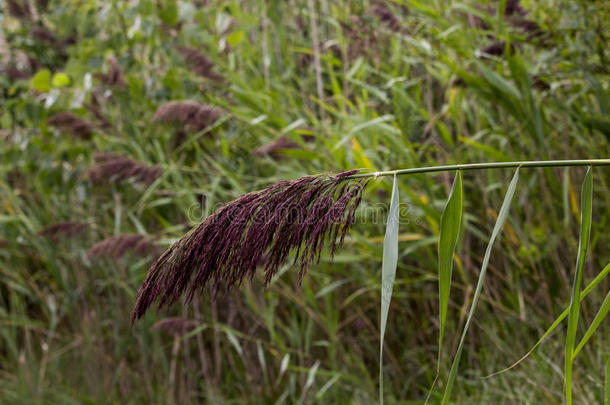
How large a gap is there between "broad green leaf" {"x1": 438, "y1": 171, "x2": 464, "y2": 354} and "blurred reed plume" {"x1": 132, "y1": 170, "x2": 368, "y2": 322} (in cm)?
12

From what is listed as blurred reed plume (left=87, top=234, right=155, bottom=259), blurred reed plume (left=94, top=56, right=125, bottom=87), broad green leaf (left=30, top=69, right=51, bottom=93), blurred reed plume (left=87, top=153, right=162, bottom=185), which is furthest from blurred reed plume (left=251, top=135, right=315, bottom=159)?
broad green leaf (left=30, top=69, right=51, bottom=93)

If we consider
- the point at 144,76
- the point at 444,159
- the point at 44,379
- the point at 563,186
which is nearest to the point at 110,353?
the point at 44,379

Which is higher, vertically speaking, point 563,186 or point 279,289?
point 563,186

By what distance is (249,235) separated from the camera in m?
0.68

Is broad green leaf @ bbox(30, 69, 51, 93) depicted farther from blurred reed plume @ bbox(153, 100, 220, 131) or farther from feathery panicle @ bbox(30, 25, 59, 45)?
blurred reed plume @ bbox(153, 100, 220, 131)

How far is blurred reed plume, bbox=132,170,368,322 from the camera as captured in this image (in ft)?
2.21

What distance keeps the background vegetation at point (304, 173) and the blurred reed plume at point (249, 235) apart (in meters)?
1.08

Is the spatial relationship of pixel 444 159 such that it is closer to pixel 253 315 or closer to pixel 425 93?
pixel 425 93

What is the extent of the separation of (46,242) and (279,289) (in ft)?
3.85

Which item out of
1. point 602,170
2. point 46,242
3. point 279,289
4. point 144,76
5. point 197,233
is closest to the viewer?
point 197,233

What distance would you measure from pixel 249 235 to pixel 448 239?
25 cm

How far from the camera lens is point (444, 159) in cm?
212

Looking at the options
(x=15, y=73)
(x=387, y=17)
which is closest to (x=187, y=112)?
(x=387, y=17)

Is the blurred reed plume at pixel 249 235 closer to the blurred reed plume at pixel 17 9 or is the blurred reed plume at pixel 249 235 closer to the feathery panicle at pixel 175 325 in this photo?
the feathery panicle at pixel 175 325
